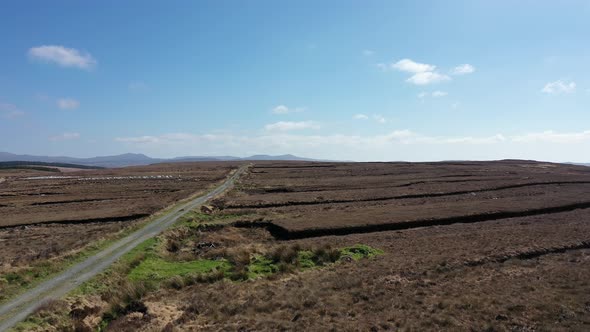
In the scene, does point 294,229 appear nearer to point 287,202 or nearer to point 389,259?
point 389,259

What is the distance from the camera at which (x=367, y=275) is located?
69.2ft

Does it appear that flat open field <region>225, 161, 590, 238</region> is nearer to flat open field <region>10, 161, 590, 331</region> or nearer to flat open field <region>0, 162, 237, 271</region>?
flat open field <region>10, 161, 590, 331</region>

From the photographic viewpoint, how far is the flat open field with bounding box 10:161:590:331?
15602 mm

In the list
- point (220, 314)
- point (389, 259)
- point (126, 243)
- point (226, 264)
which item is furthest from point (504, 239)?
point (126, 243)

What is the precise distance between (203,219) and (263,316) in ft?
87.9

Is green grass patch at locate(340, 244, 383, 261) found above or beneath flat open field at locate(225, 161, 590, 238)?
beneath

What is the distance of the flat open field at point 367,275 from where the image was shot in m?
15.6

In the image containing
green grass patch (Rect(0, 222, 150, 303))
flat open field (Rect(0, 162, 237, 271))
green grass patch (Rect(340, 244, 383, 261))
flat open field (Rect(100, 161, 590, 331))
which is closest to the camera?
flat open field (Rect(100, 161, 590, 331))

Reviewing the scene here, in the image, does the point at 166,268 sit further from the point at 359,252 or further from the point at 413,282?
the point at 413,282

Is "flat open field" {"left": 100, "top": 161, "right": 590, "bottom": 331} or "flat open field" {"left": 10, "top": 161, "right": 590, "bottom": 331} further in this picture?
"flat open field" {"left": 10, "top": 161, "right": 590, "bottom": 331}

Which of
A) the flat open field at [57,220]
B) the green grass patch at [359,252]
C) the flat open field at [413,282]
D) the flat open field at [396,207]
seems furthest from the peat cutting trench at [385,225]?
the flat open field at [57,220]

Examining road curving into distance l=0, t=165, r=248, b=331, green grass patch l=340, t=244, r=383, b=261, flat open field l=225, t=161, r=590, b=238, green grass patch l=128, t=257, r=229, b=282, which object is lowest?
green grass patch l=128, t=257, r=229, b=282

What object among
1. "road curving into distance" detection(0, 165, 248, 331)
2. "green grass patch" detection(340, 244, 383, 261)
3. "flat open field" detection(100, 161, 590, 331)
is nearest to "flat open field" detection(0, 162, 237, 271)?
"road curving into distance" detection(0, 165, 248, 331)

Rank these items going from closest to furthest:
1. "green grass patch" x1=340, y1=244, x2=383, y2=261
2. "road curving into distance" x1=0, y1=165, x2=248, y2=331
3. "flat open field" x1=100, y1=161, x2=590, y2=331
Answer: "flat open field" x1=100, y1=161, x2=590, y2=331 < "road curving into distance" x1=0, y1=165, x2=248, y2=331 < "green grass patch" x1=340, y1=244, x2=383, y2=261
